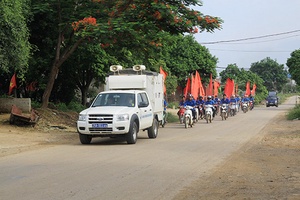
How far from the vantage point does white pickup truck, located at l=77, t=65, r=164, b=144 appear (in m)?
15.3

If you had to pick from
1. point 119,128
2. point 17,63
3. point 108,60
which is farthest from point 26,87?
point 119,128

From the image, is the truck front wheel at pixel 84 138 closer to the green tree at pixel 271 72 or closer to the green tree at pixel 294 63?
the green tree at pixel 294 63

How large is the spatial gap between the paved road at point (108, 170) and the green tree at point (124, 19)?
19.4 feet

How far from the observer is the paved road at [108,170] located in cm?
793

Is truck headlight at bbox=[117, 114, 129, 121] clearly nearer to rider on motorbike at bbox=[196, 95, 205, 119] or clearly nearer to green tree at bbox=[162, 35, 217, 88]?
rider on motorbike at bbox=[196, 95, 205, 119]

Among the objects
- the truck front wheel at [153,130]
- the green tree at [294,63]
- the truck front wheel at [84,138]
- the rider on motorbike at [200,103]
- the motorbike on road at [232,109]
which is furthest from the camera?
the green tree at [294,63]

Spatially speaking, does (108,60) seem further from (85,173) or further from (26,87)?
(85,173)

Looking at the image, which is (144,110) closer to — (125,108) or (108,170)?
(125,108)

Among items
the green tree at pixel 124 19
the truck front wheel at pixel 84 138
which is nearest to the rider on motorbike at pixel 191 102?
the green tree at pixel 124 19

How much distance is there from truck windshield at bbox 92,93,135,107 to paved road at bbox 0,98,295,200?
1710mm

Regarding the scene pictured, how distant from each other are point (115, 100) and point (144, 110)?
119 cm

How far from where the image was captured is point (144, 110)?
17234mm

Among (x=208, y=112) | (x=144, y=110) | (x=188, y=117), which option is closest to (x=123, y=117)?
(x=144, y=110)

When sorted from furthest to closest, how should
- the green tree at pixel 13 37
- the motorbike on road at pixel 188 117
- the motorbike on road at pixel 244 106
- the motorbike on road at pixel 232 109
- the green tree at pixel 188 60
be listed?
the green tree at pixel 188 60, the motorbike on road at pixel 244 106, the motorbike on road at pixel 232 109, the motorbike on road at pixel 188 117, the green tree at pixel 13 37
